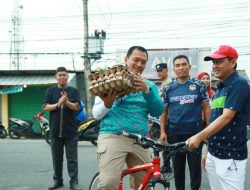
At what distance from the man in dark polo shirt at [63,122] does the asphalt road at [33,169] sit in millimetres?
479

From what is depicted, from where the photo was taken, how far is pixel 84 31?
2153 cm

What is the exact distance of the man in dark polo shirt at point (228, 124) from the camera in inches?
131

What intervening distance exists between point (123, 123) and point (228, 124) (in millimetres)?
917

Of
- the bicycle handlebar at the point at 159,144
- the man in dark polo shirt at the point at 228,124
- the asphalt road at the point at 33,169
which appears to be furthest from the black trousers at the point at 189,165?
the bicycle handlebar at the point at 159,144

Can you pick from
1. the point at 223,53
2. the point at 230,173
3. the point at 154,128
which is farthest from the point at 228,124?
the point at 154,128

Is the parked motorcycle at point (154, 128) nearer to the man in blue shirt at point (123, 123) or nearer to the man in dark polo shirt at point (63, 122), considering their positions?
the man in dark polo shirt at point (63, 122)

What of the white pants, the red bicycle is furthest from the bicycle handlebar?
the white pants

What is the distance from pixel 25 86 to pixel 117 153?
692 inches

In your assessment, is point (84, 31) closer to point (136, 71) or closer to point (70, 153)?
point (70, 153)

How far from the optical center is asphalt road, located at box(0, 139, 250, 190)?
6852 millimetres

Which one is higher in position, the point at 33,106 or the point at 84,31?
the point at 84,31

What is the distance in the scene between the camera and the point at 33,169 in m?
8.22

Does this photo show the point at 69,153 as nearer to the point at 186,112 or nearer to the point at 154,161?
the point at 186,112

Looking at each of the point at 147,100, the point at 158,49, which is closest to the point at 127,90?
the point at 147,100
